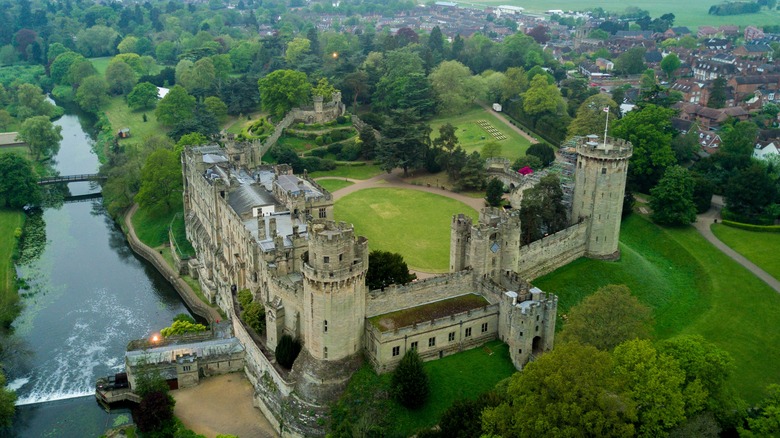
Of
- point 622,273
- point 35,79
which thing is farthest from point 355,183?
point 35,79

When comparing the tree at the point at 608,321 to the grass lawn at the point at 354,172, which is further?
the grass lawn at the point at 354,172

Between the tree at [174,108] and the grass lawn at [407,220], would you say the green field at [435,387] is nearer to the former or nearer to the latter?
the grass lawn at [407,220]

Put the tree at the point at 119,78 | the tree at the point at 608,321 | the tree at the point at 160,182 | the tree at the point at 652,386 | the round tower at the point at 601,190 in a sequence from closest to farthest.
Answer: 1. the tree at the point at 652,386
2. the tree at the point at 608,321
3. the round tower at the point at 601,190
4. the tree at the point at 160,182
5. the tree at the point at 119,78

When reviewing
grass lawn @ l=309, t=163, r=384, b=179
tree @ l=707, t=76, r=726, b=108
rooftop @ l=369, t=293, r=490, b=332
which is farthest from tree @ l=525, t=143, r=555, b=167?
rooftop @ l=369, t=293, r=490, b=332

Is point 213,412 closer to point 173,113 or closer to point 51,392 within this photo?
point 51,392

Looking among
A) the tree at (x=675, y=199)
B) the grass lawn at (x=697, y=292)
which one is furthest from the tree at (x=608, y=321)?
the tree at (x=675, y=199)

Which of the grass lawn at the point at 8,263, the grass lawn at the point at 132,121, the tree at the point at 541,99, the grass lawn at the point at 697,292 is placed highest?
the tree at the point at 541,99

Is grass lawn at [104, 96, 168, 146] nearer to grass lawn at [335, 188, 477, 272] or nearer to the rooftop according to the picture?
grass lawn at [335, 188, 477, 272]
